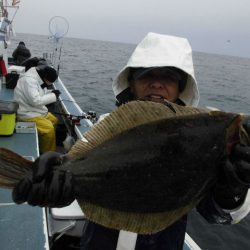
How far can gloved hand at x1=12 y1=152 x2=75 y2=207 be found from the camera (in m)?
A: 1.54

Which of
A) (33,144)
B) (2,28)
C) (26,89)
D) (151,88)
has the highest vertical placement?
(151,88)

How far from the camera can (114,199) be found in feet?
5.24

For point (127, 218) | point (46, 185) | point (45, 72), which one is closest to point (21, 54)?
point (45, 72)

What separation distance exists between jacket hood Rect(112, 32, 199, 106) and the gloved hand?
1.00m

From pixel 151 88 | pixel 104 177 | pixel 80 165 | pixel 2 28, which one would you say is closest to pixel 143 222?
pixel 104 177

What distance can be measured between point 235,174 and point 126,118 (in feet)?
1.84

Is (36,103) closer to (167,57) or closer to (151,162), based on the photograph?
(167,57)

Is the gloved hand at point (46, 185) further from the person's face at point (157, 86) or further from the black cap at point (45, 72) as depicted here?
the black cap at point (45, 72)

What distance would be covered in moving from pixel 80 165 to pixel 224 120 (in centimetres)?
70

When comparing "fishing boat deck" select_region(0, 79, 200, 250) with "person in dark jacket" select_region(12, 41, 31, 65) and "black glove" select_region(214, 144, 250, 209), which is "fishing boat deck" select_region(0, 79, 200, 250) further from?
"person in dark jacket" select_region(12, 41, 31, 65)

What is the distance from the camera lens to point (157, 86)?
88.4 inches

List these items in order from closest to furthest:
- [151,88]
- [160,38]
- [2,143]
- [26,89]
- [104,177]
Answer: [104,177]
[151,88]
[160,38]
[2,143]
[26,89]

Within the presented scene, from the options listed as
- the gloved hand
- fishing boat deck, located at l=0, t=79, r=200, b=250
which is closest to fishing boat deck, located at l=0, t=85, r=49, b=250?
fishing boat deck, located at l=0, t=79, r=200, b=250

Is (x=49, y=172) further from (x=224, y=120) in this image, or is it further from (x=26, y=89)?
(x=26, y=89)
